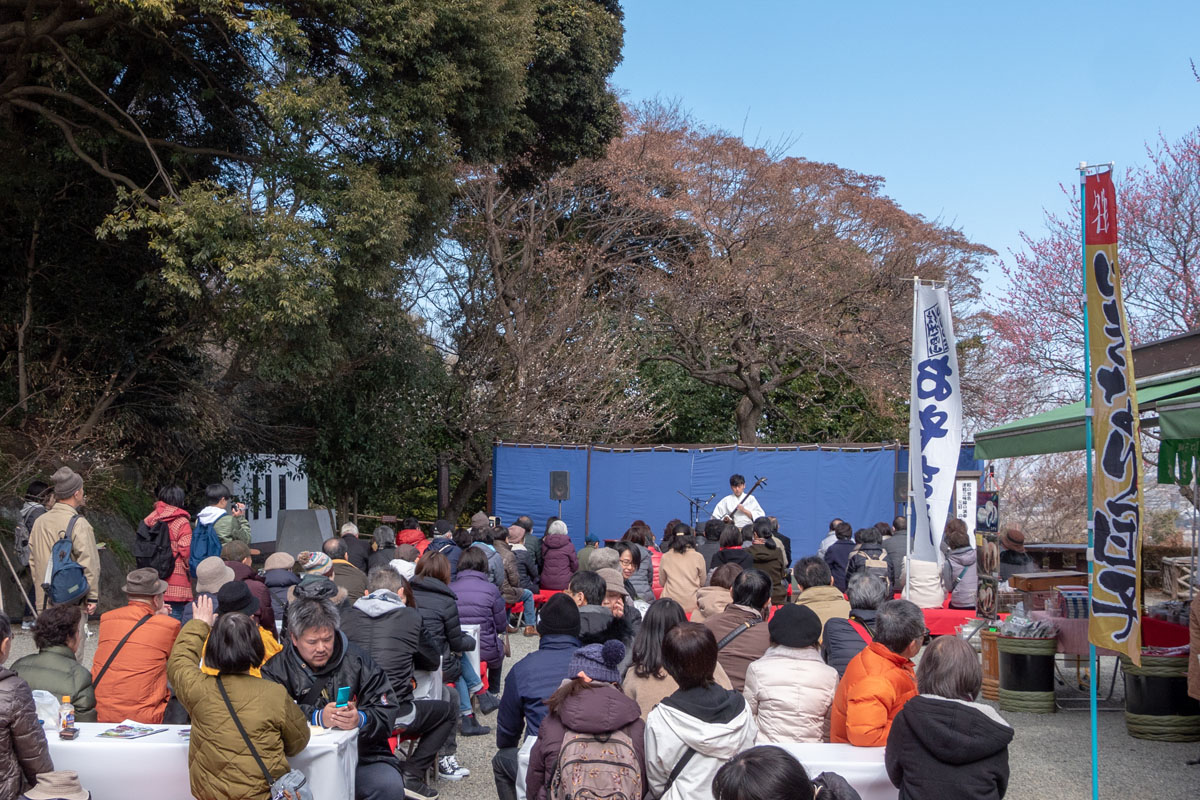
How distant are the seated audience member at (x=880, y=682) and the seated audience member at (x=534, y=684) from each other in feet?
3.99

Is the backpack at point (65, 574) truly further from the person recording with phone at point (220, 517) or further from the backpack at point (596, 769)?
the backpack at point (596, 769)

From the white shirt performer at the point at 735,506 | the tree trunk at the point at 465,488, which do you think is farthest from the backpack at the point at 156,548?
the tree trunk at the point at 465,488

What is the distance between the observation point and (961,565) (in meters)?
10.2

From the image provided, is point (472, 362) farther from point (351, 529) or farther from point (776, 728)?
point (776, 728)

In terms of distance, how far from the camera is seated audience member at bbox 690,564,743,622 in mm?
6691

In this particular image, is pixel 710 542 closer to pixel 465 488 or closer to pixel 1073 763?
pixel 1073 763

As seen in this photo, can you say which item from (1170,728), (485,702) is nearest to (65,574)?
(485,702)

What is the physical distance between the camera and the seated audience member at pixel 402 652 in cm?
511

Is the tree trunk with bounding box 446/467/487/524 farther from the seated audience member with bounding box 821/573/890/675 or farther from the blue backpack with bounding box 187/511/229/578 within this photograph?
the seated audience member with bounding box 821/573/890/675

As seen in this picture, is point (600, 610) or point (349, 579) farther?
point (349, 579)

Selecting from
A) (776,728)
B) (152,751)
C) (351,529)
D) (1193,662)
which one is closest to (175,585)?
(351,529)

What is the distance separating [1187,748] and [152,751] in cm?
633

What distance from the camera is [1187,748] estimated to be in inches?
260

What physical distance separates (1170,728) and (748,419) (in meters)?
15.8
